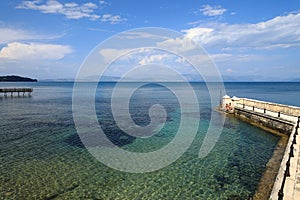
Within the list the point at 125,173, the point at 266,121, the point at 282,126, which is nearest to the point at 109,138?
the point at 125,173

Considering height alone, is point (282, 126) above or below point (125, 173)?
above

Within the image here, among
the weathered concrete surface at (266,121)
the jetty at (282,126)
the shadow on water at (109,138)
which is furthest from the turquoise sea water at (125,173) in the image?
the jetty at (282,126)

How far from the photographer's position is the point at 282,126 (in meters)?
20.8

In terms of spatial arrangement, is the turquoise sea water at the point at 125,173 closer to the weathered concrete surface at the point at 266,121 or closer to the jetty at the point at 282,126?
the weathered concrete surface at the point at 266,121

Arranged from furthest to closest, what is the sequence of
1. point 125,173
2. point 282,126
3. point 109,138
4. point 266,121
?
point 266,121
point 282,126
point 109,138
point 125,173

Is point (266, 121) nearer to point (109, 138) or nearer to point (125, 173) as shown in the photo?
point (109, 138)

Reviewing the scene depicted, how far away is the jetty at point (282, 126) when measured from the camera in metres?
8.23

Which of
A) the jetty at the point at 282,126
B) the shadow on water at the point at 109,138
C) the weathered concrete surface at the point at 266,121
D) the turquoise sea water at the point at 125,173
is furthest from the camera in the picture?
the weathered concrete surface at the point at 266,121

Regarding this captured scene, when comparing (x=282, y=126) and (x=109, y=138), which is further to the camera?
(x=282, y=126)

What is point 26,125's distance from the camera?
25.3 meters

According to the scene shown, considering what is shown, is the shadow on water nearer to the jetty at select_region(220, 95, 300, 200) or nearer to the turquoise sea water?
the turquoise sea water

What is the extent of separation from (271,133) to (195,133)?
20.9 ft

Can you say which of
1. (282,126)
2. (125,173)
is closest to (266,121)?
(282,126)

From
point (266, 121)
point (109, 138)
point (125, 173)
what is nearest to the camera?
point (125, 173)
